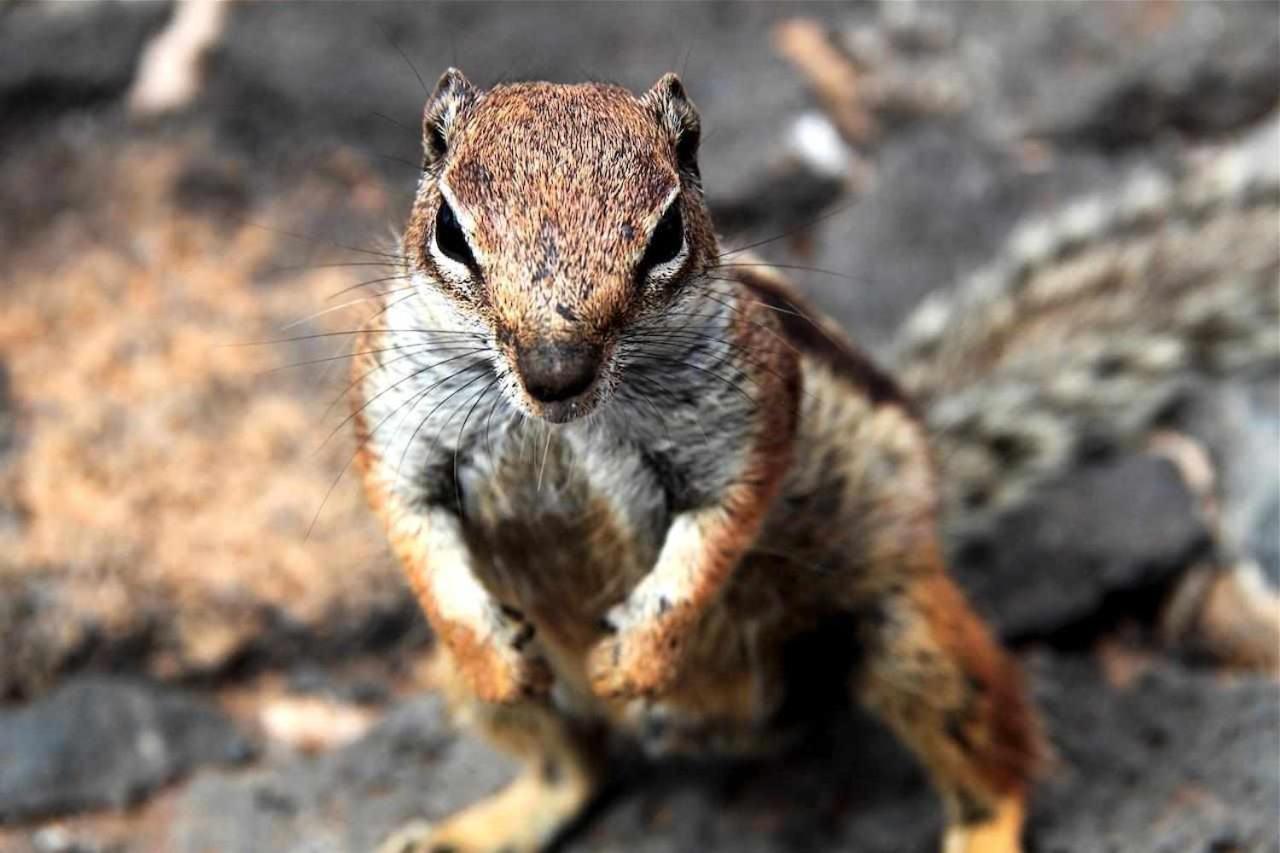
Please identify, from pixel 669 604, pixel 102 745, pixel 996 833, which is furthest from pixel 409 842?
pixel 996 833

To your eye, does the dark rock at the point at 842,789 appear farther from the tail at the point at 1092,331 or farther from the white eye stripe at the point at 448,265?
the white eye stripe at the point at 448,265

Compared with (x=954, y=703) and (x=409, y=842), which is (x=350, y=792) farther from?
(x=954, y=703)

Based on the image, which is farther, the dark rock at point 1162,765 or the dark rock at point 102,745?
the dark rock at point 102,745

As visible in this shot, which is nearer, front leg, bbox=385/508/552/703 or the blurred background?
front leg, bbox=385/508/552/703

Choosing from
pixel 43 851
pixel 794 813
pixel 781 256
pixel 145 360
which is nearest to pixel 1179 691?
pixel 794 813

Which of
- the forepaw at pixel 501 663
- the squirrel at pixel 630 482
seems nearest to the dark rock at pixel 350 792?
the squirrel at pixel 630 482

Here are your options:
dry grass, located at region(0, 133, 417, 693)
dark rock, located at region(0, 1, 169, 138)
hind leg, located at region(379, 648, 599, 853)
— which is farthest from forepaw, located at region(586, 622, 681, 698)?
dark rock, located at region(0, 1, 169, 138)

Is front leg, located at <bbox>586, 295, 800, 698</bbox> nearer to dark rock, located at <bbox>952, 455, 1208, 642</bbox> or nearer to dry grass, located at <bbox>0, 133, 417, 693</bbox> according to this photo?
dry grass, located at <bbox>0, 133, 417, 693</bbox>
